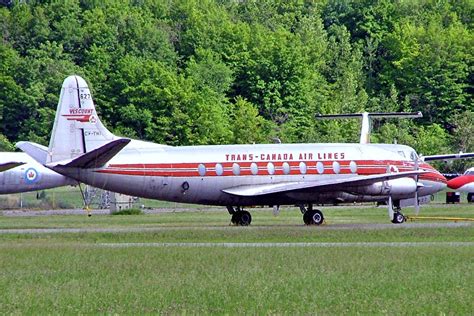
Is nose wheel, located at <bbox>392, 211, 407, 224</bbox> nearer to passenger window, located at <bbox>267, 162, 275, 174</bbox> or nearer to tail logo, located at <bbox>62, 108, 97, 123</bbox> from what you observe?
passenger window, located at <bbox>267, 162, 275, 174</bbox>

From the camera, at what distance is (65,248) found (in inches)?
1606

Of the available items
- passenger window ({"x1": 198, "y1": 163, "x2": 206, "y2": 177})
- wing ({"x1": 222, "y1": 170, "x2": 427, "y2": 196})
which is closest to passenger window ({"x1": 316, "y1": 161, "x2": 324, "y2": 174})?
wing ({"x1": 222, "y1": 170, "x2": 427, "y2": 196})

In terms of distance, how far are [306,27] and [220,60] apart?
65.4ft

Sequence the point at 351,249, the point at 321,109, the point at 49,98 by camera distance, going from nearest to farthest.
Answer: the point at 351,249, the point at 49,98, the point at 321,109

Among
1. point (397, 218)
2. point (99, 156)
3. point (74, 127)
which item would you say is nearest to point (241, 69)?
point (397, 218)

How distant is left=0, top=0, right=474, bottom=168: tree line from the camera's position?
119 meters

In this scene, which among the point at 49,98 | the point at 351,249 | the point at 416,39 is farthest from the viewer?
the point at 416,39

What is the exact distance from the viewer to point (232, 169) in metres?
53.0

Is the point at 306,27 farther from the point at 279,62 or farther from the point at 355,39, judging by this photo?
the point at 279,62

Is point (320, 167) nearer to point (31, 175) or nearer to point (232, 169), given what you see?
point (232, 169)

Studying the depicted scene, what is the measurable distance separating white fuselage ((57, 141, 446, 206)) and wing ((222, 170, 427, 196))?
22 centimetres

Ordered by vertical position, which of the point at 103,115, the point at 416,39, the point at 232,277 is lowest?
the point at 232,277

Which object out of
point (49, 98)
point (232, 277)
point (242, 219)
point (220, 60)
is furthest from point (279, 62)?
point (232, 277)

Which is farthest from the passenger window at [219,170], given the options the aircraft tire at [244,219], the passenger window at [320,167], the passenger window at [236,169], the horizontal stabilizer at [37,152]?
the horizontal stabilizer at [37,152]
